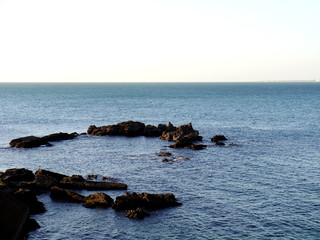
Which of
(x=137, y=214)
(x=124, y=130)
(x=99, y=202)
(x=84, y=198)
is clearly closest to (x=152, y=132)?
(x=124, y=130)

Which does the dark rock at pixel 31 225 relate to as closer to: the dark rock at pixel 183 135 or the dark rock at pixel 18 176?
the dark rock at pixel 18 176

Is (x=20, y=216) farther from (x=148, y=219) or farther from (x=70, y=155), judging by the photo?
(x=70, y=155)

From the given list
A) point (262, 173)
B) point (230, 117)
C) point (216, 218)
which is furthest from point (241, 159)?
point (230, 117)

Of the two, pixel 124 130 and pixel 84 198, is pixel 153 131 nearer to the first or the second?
pixel 124 130

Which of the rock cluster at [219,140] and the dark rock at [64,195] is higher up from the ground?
the rock cluster at [219,140]

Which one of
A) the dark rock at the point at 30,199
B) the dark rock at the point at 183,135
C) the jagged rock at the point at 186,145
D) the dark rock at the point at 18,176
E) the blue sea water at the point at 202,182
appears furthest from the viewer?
the dark rock at the point at 183,135

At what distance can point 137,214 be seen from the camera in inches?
1406

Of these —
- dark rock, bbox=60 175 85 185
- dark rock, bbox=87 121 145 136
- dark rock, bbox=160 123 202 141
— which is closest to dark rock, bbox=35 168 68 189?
dark rock, bbox=60 175 85 185

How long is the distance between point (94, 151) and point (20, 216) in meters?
37.8

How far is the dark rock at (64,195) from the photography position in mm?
40872

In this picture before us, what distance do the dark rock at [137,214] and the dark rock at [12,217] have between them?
9354mm

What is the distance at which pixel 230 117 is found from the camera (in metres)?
128

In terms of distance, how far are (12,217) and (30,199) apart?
711 centimetres

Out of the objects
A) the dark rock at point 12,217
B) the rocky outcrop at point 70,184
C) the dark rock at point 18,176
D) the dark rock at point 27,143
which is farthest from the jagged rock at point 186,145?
the dark rock at point 12,217
